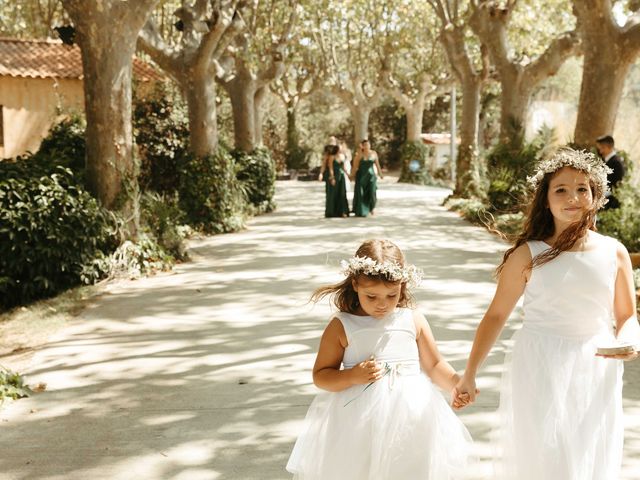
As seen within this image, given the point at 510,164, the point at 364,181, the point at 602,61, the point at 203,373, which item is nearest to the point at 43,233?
the point at 203,373

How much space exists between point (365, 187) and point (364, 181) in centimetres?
15

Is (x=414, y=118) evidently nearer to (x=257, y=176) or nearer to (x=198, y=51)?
(x=257, y=176)

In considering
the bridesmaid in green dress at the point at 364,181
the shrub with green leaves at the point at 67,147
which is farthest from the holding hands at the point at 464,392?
the bridesmaid in green dress at the point at 364,181

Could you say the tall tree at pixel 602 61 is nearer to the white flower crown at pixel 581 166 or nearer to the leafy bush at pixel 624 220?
the leafy bush at pixel 624 220

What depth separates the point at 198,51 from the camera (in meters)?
14.9

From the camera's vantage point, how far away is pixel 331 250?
512 inches

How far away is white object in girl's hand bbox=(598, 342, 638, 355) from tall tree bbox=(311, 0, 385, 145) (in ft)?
83.3

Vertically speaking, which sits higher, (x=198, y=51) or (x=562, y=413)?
(x=198, y=51)

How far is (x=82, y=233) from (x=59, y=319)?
1.81m

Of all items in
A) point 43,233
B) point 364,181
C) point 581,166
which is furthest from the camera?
point 364,181

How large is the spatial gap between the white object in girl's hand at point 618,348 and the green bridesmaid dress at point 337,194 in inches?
615

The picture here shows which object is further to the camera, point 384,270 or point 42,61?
point 42,61

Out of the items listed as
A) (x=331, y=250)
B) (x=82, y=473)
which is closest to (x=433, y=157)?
(x=331, y=250)

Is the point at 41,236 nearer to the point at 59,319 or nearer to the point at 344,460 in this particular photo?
the point at 59,319
